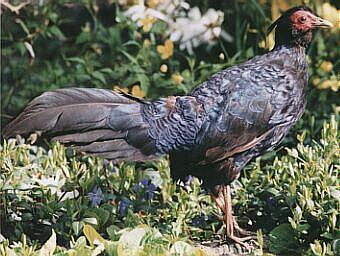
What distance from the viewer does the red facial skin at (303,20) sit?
4816 mm

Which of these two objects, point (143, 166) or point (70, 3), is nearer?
point (143, 166)

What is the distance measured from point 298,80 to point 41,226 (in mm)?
1644

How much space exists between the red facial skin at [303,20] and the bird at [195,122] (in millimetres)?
203

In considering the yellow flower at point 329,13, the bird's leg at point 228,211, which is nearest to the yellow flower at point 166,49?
the yellow flower at point 329,13

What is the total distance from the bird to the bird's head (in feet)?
0.47

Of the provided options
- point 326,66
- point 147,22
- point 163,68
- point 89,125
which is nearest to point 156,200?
point 89,125

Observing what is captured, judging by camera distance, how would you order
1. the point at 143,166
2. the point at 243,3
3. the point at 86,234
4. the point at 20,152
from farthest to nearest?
the point at 243,3 < the point at 143,166 < the point at 20,152 < the point at 86,234

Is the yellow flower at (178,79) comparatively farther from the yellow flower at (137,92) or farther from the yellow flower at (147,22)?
the yellow flower at (147,22)

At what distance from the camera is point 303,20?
15.8 ft

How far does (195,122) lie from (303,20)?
0.84 meters

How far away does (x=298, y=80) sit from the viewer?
4758 mm

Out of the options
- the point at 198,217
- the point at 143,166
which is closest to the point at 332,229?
the point at 198,217

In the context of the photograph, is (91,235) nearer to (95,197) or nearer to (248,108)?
(95,197)

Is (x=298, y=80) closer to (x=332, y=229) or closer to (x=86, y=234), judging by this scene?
(x=332, y=229)
